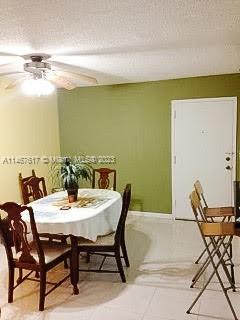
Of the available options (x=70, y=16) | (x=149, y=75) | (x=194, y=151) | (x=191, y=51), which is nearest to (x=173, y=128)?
(x=194, y=151)

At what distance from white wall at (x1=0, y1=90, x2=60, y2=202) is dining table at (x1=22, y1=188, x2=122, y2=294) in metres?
1.02

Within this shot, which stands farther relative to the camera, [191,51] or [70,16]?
[191,51]

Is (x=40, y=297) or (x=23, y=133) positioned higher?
(x=23, y=133)

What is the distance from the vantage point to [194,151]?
16.0 ft

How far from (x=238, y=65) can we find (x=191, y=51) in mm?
1166

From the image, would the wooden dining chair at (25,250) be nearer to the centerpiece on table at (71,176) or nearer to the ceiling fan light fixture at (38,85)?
the centerpiece on table at (71,176)

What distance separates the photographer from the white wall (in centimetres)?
435

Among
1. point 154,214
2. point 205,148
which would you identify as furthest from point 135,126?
point 154,214

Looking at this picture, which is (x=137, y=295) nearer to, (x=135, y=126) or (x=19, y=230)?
(x=19, y=230)

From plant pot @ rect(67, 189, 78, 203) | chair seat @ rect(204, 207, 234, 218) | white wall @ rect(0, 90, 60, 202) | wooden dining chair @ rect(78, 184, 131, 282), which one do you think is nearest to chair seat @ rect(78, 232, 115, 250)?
wooden dining chair @ rect(78, 184, 131, 282)

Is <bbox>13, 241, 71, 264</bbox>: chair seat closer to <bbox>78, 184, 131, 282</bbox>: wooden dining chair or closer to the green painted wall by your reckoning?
<bbox>78, 184, 131, 282</bbox>: wooden dining chair

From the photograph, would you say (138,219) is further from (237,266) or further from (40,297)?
(40,297)

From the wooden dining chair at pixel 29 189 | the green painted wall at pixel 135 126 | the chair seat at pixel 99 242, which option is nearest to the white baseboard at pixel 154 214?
the green painted wall at pixel 135 126

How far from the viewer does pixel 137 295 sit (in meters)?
2.84
